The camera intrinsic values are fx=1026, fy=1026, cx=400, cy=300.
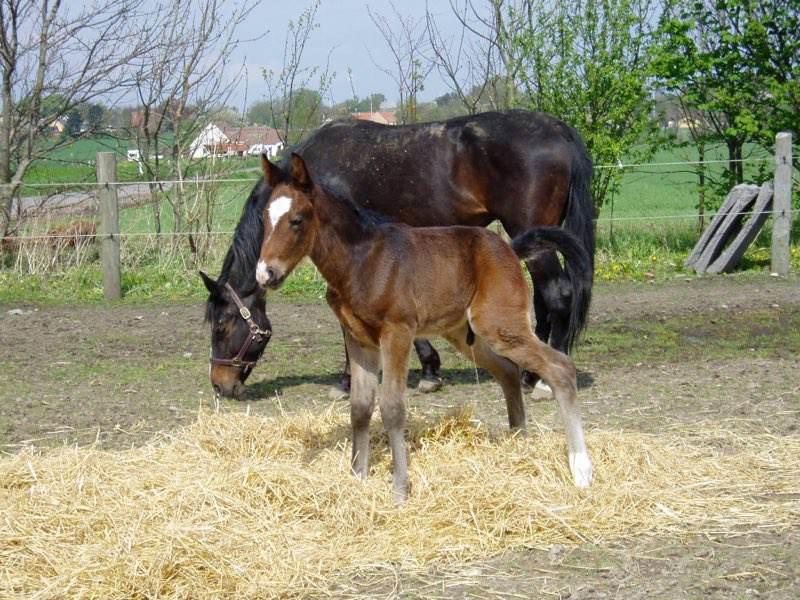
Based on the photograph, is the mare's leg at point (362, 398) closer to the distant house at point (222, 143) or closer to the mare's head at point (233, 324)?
the mare's head at point (233, 324)

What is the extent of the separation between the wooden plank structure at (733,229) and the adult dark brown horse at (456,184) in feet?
18.4

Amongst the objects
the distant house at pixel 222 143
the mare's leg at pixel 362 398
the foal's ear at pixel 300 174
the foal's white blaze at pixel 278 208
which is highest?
the distant house at pixel 222 143

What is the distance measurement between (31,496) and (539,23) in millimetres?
10642

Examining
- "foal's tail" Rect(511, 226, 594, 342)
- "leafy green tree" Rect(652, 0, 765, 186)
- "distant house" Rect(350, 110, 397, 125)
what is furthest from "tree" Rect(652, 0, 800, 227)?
"foal's tail" Rect(511, 226, 594, 342)

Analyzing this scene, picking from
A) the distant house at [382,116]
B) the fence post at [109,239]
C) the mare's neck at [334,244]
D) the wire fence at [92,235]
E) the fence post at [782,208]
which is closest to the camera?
the mare's neck at [334,244]

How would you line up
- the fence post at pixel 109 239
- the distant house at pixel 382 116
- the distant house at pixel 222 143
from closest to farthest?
the fence post at pixel 109 239
the distant house at pixel 222 143
the distant house at pixel 382 116

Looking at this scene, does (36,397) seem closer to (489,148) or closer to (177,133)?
(489,148)

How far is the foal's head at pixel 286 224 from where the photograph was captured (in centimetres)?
462

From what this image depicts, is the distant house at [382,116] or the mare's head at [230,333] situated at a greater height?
the distant house at [382,116]

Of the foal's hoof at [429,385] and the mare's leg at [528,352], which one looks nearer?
the mare's leg at [528,352]

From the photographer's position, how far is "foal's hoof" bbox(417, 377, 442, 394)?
7.17 m

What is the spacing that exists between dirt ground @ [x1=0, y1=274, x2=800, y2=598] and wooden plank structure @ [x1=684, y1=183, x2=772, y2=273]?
3.63ft

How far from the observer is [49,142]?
14.0 meters

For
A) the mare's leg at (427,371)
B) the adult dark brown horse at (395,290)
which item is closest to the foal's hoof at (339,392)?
the mare's leg at (427,371)
